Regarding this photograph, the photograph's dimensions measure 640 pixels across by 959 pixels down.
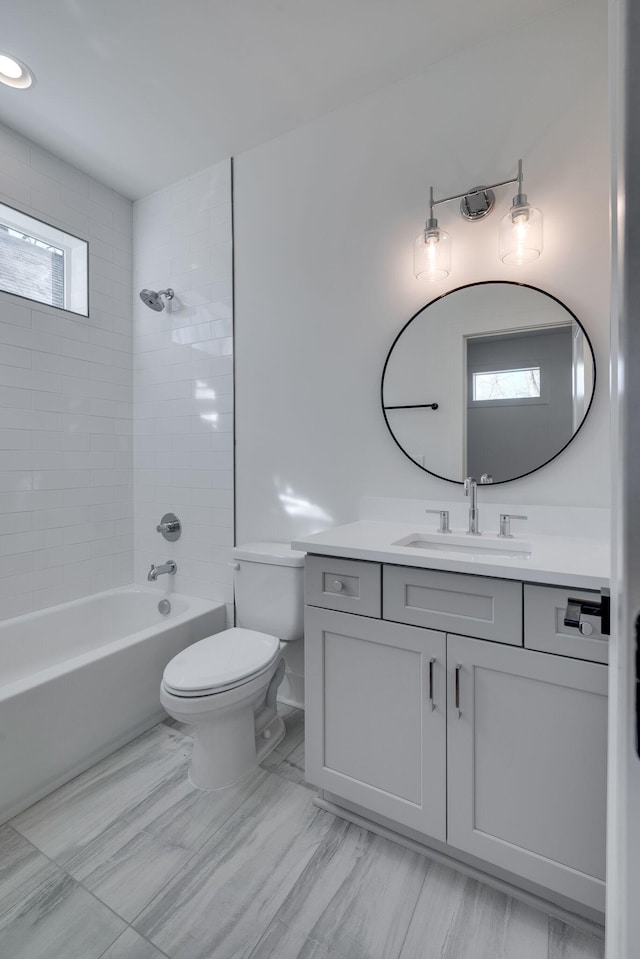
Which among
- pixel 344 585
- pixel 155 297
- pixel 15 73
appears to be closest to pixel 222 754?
pixel 344 585

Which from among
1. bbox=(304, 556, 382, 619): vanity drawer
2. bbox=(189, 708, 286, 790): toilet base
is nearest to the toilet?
bbox=(189, 708, 286, 790): toilet base

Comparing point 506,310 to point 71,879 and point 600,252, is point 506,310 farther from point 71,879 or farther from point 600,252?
point 71,879

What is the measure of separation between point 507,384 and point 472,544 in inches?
24.2

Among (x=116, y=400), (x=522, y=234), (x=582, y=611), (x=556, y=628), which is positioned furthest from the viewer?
(x=116, y=400)

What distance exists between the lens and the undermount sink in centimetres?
150

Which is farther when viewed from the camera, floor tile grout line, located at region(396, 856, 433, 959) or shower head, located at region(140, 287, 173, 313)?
shower head, located at region(140, 287, 173, 313)

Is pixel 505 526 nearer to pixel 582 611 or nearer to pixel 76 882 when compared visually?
pixel 582 611

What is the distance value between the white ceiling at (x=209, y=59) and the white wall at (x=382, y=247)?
0.31 feet

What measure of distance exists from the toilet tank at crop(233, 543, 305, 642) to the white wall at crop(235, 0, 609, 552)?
0.85 feet

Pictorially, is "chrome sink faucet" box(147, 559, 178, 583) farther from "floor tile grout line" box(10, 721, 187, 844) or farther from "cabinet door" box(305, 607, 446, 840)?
"cabinet door" box(305, 607, 446, 840)

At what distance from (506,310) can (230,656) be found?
1.66 m

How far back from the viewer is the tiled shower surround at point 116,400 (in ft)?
7.33

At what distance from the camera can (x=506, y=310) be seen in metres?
1.68

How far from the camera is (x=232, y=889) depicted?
4.20ft
